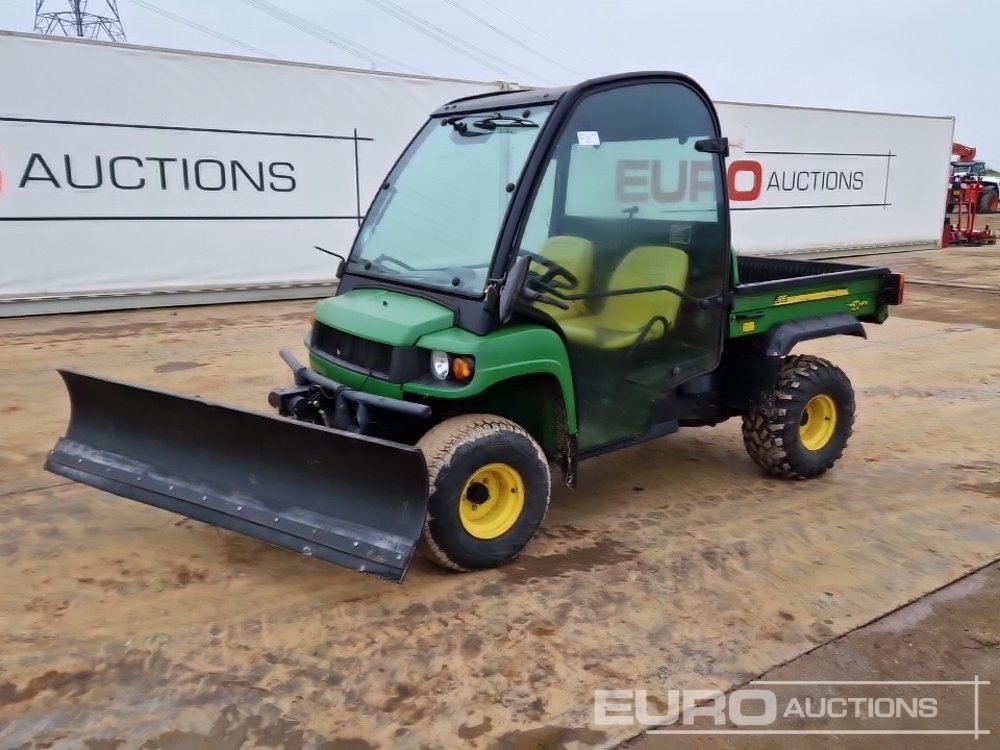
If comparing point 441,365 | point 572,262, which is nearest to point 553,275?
point 572,262

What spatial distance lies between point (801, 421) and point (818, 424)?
0.27 meters

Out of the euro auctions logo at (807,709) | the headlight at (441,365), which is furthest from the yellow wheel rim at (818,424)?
the headlight at (441,365)

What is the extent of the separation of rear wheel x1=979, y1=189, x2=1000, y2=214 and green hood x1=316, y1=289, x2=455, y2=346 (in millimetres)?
29511

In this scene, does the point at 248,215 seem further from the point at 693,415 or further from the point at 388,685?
the point at 388,685

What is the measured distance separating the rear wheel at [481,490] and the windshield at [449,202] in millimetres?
589

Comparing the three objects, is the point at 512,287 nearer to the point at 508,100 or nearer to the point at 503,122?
the point at 503,122

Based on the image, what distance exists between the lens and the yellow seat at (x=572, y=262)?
3.43m

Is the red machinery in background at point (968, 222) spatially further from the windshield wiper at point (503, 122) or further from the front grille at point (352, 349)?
the front grille at point (352, 349)

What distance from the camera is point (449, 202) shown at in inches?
145

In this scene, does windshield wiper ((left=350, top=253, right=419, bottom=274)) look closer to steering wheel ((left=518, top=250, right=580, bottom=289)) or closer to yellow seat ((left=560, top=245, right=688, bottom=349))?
steering wheel ((left=518, top=250, right=580, bottom=289))

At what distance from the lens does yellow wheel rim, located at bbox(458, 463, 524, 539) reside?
3311mm

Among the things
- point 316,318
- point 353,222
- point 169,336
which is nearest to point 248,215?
point 353,222

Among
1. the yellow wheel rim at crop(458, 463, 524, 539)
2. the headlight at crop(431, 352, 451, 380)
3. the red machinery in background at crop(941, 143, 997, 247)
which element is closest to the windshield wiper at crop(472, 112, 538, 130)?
the headlight at crop(431, 352, 451, 380)

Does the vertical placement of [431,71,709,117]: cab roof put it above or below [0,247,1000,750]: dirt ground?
above
